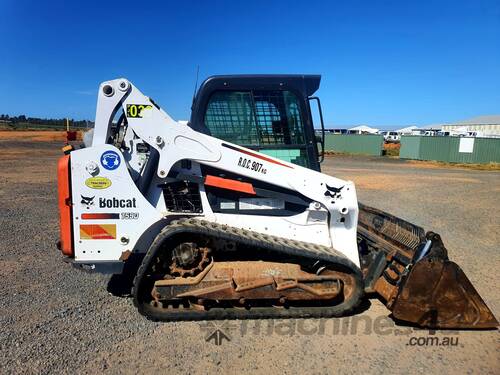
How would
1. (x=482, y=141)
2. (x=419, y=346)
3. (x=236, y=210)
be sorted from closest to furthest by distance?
(x=419, y=346), (x=236, y=210), (x=482, y=141)

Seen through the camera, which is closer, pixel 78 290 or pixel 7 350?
pixel 7 350

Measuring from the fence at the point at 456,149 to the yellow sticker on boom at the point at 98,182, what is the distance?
3138cm

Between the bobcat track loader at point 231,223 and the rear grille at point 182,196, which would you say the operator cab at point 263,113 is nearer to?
the bobcat track loader at point 231,223

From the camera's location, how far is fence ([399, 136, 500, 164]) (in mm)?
29297

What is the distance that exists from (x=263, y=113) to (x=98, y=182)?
194 centimetres

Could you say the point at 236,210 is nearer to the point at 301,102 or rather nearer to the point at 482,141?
the point at 301,102

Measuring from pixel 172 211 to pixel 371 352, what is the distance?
244 centimetres

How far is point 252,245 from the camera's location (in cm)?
409

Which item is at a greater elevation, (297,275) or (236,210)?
(236,210)

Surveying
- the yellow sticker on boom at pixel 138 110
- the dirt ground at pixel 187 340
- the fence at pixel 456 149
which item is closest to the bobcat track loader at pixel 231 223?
the yellow sticker on boom at pixel 138 110

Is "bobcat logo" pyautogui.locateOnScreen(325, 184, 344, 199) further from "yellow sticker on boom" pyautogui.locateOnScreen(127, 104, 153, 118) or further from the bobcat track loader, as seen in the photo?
"yellow sticker on boom" pyautogui.locateOnScreen(127, 104, 153, 118)

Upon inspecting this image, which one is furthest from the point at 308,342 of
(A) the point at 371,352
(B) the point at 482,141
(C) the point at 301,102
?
(B) the point at 482,141

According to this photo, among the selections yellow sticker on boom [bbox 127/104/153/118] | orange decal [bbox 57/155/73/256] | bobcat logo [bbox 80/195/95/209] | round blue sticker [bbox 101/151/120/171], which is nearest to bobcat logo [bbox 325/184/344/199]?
yellow sticker on boom [bbox 127/104/153/118]

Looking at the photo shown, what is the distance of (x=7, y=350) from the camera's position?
3512 millimetres
